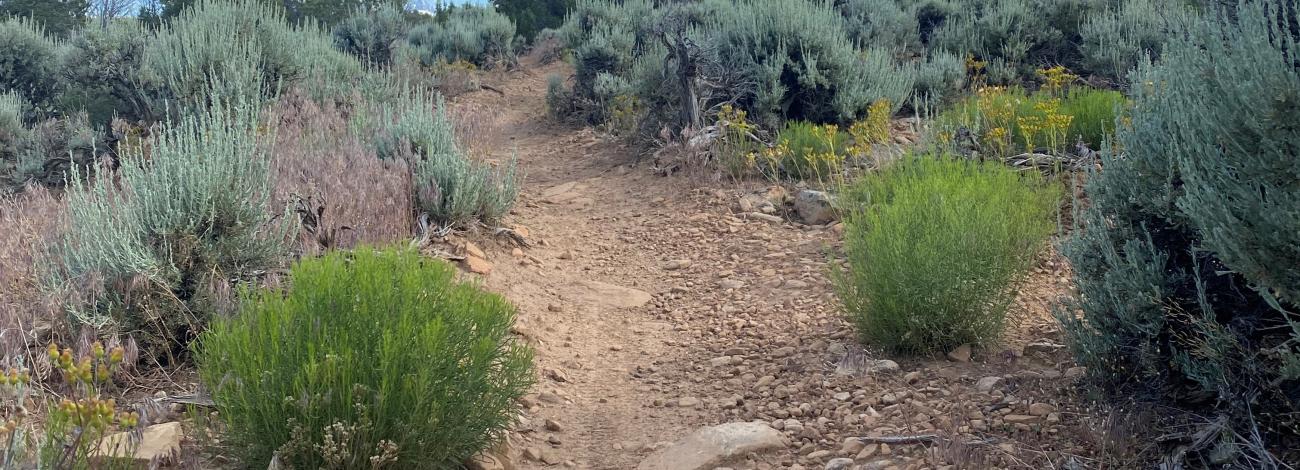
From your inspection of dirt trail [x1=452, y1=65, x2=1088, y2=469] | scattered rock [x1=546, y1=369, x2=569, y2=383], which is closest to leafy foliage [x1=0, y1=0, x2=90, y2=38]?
dirt trail [x1=452, y1=65, x2=1088, y2=469]

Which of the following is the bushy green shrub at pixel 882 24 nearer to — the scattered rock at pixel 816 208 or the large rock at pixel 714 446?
the scattered rock at pixel 816 208

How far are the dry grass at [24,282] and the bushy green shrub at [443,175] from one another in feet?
6.43

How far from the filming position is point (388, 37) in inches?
622

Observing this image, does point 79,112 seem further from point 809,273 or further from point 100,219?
point 809,273

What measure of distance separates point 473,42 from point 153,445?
13912 millimetres

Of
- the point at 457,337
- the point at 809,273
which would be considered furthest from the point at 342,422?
the point at 809,273

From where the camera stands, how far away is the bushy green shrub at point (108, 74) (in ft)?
29.5

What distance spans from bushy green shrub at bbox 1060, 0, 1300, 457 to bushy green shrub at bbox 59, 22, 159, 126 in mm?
8155

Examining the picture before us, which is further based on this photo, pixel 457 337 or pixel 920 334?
pixel 920 334

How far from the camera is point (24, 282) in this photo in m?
4.33

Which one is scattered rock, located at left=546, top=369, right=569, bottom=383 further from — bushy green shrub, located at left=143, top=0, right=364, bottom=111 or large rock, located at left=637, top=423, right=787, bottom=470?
bushy green shrub, located at left=143, top=0, right=364, bottom=111

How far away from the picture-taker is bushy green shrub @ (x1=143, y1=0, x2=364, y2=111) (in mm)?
8062

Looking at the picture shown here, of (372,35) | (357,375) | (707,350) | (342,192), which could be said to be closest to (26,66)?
(372,35)

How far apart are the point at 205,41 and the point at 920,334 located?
22.8 feet
